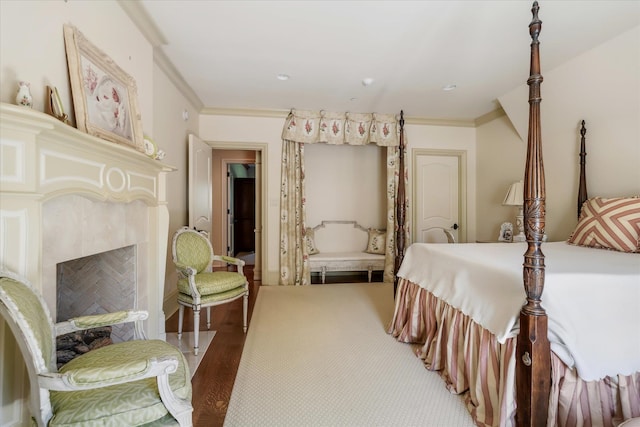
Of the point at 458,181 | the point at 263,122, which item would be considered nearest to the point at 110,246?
the point at 263,122

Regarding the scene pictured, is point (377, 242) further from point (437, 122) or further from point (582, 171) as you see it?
point (582, 171)

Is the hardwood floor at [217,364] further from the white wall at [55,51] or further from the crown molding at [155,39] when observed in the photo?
the crown molding at [155,39]

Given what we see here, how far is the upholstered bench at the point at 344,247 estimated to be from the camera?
4508 mm

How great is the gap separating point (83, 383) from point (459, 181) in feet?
16.8

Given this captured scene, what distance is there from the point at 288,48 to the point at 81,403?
2.75 meters

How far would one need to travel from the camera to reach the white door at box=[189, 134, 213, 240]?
3484 millimetres

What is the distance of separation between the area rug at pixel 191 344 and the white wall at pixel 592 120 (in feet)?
12.4

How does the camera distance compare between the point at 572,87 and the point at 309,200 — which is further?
the point at 309,200

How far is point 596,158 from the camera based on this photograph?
280 centimetres

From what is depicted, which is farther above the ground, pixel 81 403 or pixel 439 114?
pixel 439 114

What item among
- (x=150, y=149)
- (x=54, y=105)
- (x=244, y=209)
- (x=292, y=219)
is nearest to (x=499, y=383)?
(x=54, y=105)

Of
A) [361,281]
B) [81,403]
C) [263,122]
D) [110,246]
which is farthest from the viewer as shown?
[361,281]

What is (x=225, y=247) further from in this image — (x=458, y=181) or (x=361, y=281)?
(x=458, y=181)

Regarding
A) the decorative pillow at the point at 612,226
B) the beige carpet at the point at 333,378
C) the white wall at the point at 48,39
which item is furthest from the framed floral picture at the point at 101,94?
the decorative pillow at the point at 612,226
